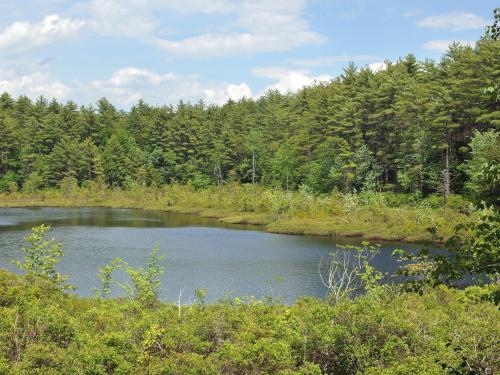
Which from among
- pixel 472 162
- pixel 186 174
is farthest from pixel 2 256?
pixel 186 174

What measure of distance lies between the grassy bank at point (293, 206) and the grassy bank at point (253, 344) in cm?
2448

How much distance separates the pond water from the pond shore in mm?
2296

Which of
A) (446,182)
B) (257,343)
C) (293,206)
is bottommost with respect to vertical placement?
(257,343)

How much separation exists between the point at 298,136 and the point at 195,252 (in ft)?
150

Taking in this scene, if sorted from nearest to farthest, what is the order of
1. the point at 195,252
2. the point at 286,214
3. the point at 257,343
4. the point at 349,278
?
1. the point at 257,343
2. the point at 349,278
3. the point at 195,252
4. the point at 286,214

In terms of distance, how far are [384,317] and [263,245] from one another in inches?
1455

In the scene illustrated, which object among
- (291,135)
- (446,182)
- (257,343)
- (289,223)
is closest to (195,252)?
(289,223)

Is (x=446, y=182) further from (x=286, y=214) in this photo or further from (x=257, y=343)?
(x=257, y=343)

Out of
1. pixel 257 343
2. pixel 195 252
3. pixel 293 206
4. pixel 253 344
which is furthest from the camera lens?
pixel 293 206

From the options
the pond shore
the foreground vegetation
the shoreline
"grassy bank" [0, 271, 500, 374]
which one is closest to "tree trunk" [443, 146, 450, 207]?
the pond shore

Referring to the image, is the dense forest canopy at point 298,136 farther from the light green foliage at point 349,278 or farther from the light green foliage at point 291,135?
the light green foliage at point 349,278

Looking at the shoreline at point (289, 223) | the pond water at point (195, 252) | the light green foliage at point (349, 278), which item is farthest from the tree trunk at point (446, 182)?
the light green foliage at point (349, 278)

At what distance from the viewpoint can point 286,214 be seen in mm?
62625

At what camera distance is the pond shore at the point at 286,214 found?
48.3m
